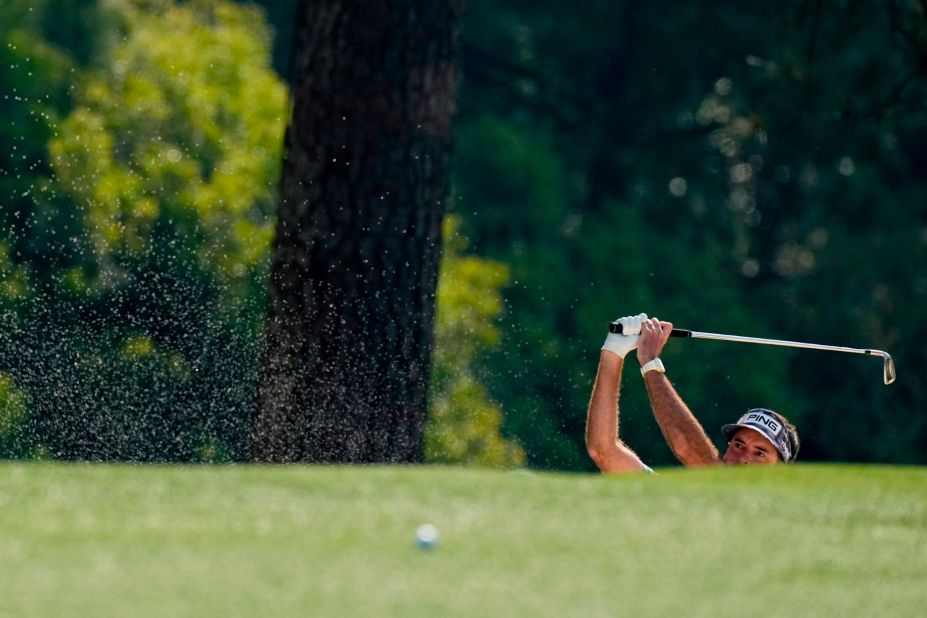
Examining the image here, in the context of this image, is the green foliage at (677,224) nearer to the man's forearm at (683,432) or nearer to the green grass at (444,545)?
the man's forearm at (683,432)

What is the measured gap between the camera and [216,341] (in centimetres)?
1038

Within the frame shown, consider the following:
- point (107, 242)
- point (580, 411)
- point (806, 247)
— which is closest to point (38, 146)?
point (107, 242)

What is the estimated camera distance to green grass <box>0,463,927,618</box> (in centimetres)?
319

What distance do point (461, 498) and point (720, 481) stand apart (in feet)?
2.48

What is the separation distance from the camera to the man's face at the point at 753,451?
6.47 m

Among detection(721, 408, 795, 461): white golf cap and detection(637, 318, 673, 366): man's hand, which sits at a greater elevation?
detection(637, 318, 673, 366): man's hand

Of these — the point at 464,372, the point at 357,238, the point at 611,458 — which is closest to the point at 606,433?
the point at 611,458

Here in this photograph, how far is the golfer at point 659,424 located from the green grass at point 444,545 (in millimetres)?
1903

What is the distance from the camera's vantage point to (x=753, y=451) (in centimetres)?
648

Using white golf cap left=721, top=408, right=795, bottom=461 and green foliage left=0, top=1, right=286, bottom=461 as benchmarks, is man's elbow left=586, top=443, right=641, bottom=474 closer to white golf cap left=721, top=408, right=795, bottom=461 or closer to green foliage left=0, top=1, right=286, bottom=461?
white golf cap left=721, top=408, right=795, bottom=461

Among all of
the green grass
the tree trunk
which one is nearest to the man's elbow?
the tree trunk

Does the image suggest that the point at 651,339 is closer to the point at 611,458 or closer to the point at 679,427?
the point at 679,427

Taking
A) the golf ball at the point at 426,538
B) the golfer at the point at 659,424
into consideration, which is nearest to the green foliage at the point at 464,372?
the golfer at the point at 659,424

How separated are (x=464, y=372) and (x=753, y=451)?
898 cm
